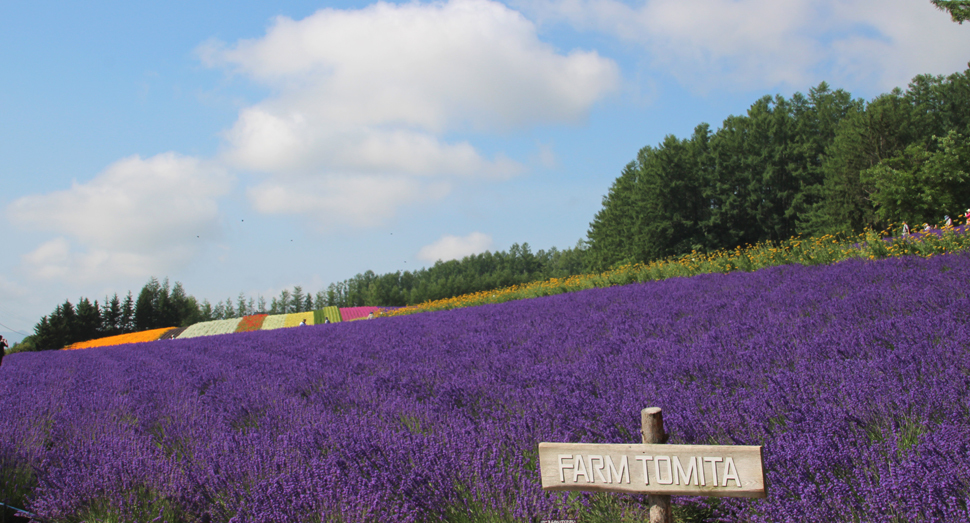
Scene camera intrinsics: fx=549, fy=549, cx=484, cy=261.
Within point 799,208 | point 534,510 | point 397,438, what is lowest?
point 534,510

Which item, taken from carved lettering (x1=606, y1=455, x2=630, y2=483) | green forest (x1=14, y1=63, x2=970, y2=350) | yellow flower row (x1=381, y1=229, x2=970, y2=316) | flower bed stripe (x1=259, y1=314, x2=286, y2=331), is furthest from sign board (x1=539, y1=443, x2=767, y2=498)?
flower bed stripe (x1=259, y1=314, x2=286, y2=331)

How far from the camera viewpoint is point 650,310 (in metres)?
5.72

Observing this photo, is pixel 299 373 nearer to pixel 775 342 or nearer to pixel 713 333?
pixel 713 333

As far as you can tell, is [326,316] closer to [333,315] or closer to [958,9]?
[333,315]

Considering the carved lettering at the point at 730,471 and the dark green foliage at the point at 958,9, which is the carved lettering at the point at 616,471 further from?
the dark green foliage at the point at 958,9

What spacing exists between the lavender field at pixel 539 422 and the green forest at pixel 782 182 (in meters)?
25.5

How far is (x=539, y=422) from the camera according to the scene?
2443 millimetres

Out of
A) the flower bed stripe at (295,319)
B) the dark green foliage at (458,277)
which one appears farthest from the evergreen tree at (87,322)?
the dark green foliage at (458,277)

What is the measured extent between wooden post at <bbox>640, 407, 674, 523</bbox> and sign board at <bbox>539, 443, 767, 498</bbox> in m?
0.05

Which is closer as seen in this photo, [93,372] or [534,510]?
[534,510]

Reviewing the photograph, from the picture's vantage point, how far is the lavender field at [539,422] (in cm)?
181

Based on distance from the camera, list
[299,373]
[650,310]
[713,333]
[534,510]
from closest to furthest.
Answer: [534,510], [713,333], [299,373], [650,310]

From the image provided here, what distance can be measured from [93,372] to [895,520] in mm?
8263

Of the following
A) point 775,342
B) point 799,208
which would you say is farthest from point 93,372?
point 799,208
